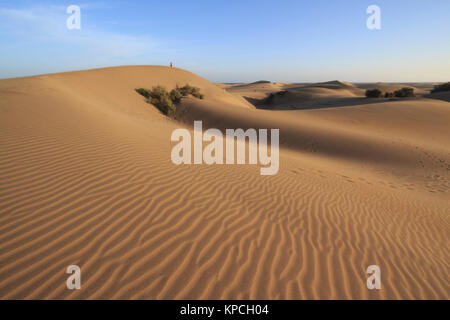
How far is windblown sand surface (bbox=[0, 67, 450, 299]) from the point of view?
232cm

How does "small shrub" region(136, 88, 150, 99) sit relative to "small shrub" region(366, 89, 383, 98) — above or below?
below

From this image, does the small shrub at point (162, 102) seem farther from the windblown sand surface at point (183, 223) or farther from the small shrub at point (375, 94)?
the small shrub at point (375, 94)

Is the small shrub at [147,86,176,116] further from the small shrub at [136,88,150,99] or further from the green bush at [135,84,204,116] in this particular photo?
the small shrub at [136,88,150,99]

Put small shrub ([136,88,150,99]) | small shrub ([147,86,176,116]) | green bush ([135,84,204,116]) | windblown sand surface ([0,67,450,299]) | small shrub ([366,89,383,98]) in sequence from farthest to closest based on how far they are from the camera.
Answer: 1. small shrub ([366,89,383,98])
2. small shrub ([136,88,150,99])
3. green bush ([135,84,204,116])
4. small shrub ([147,86,176,116])
5. windblown sand surface ([0,67,450,299])

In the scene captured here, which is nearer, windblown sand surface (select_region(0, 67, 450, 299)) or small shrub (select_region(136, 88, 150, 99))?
windblown sand surface (select_region(0, 67, 450, 299))

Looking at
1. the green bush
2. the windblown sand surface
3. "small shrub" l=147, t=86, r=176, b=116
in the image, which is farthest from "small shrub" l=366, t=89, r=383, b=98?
the windblown sand surface

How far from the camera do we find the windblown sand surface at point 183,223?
2324 mm

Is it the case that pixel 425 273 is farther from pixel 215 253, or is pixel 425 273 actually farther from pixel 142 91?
pixel 142 91

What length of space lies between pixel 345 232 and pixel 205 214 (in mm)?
2280

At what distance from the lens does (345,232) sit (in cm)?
356

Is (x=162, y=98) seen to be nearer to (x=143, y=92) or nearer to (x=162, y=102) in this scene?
(x=162, y=102)

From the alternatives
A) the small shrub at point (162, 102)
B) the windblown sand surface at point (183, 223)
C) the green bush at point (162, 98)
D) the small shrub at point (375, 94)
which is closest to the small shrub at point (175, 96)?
the green bush at point (162, 98)

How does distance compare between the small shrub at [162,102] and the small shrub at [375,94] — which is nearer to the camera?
the small shrub at [162,102]
